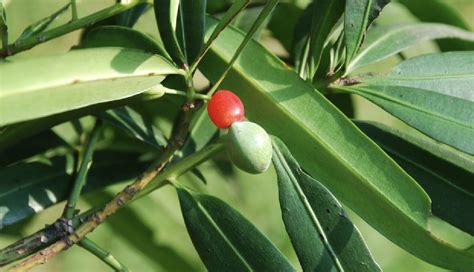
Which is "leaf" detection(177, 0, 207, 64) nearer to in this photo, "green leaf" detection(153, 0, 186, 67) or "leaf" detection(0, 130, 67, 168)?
"green leaf" detection(153, 0, 186, 67)

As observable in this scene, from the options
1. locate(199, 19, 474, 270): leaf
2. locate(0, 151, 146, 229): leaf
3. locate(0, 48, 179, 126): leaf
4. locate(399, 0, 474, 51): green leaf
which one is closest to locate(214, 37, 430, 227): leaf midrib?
locate(199, 19, 474, 270): leaf

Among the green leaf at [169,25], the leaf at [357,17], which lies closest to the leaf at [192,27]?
the green leaf at [169,25]

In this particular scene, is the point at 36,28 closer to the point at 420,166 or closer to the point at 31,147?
the point at 31,147

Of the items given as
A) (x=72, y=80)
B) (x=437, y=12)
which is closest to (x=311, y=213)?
(x=72, y=80)

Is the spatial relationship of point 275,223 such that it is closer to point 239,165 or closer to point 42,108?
point 239,165

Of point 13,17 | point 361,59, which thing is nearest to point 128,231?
point 13,17

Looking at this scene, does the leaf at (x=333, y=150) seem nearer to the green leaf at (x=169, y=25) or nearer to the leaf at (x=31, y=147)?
the green leaf at (x=169, y=25)
